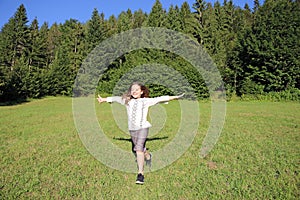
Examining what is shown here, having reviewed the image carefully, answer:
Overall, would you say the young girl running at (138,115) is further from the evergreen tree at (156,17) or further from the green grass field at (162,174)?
the evergreen tree at (156,17)

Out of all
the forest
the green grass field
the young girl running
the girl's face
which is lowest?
the green grass field

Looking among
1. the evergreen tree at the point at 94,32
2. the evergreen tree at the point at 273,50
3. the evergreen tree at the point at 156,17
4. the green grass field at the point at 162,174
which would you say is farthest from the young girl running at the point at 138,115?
the evergreen tree at the point at 94,32

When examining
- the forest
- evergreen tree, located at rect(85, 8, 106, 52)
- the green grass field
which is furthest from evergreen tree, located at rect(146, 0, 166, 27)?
the green grass field

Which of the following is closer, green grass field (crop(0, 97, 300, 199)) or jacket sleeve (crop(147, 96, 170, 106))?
green grass field (crop(0, 97, 300, 199))

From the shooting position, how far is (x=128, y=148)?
9.02 m

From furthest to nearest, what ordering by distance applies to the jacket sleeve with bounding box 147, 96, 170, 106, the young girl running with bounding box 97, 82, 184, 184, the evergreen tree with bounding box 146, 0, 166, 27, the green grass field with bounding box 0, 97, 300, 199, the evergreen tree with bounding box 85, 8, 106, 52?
the evergreen tree with bounding box 85, 8, 106, 52
the evergreen tree with bounding box 146, 0, 166, 27
the jacket sleeve with bounding box 147, 96, 170, 106
the young girl running with bounding box 97, 82, 184, 184
the green grass field with bounding box 0, 97, 300, 199

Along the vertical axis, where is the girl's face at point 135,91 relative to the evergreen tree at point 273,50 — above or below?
below

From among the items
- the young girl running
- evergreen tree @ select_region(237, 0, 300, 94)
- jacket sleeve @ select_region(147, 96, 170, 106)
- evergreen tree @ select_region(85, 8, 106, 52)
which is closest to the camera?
the young girl running

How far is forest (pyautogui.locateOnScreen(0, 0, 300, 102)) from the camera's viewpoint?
3828 cm

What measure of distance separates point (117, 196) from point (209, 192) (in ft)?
5.80

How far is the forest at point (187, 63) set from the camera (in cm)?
3828

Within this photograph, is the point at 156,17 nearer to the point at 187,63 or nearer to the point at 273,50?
the point at 187,63

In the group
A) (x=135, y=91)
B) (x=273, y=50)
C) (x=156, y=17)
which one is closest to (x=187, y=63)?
(x=273, y=50)

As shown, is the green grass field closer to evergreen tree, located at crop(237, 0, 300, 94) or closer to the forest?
the forest
